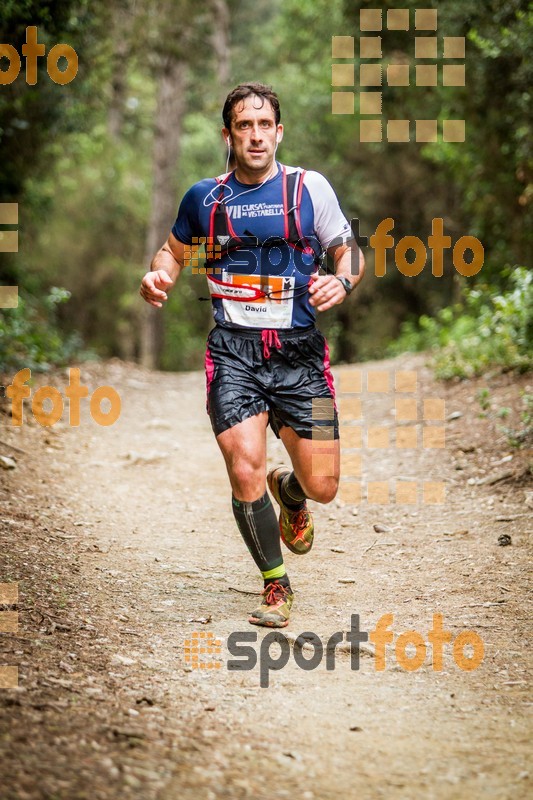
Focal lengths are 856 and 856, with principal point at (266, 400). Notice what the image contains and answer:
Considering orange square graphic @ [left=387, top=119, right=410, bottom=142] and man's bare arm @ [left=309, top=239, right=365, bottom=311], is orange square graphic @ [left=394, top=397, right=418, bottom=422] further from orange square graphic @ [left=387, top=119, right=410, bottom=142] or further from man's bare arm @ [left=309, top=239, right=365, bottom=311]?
orange square graphic @ [left=387, top=119, right=410, bottom=142]

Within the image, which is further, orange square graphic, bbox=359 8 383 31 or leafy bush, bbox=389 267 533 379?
orange square graphic, bbox=359 8 383 31

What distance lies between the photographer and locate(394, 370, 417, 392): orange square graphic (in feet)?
34.8

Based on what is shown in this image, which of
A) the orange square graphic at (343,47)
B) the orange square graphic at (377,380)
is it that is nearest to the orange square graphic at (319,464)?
the orange square graphic at (377,380)

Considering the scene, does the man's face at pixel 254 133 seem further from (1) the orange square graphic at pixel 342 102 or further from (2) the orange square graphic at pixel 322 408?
(1) the orange square graphic at pixel 342 102

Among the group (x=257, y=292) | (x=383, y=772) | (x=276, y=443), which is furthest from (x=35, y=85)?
(x=383, y=772)

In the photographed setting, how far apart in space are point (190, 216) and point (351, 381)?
7.85 m

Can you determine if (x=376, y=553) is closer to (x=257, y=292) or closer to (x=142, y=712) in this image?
(x=257, y=292)

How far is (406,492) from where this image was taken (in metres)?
6.93

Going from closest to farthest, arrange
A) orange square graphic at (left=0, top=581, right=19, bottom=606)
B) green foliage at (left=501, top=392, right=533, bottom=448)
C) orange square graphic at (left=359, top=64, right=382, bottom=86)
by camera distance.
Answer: orange square graphic at (left=0, top=581, right=19, bottom=606) → green foliage at (left=501, top=392, right=533, bottom=448) → orange square graphic at (left=359, top=64, right=382, bottom=86)

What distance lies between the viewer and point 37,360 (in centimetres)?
1140

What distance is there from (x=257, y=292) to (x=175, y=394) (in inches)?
321

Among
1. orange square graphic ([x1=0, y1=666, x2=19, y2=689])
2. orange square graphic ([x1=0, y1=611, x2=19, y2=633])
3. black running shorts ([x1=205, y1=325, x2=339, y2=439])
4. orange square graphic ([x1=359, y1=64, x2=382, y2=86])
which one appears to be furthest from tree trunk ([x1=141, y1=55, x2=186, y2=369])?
orange square graphic ([x1=0, y1=666, x2=19, y2=689])

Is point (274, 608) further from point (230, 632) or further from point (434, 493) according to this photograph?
point (434, 493)

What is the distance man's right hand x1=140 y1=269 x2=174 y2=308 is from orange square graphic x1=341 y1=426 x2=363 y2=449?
4.47 metres
